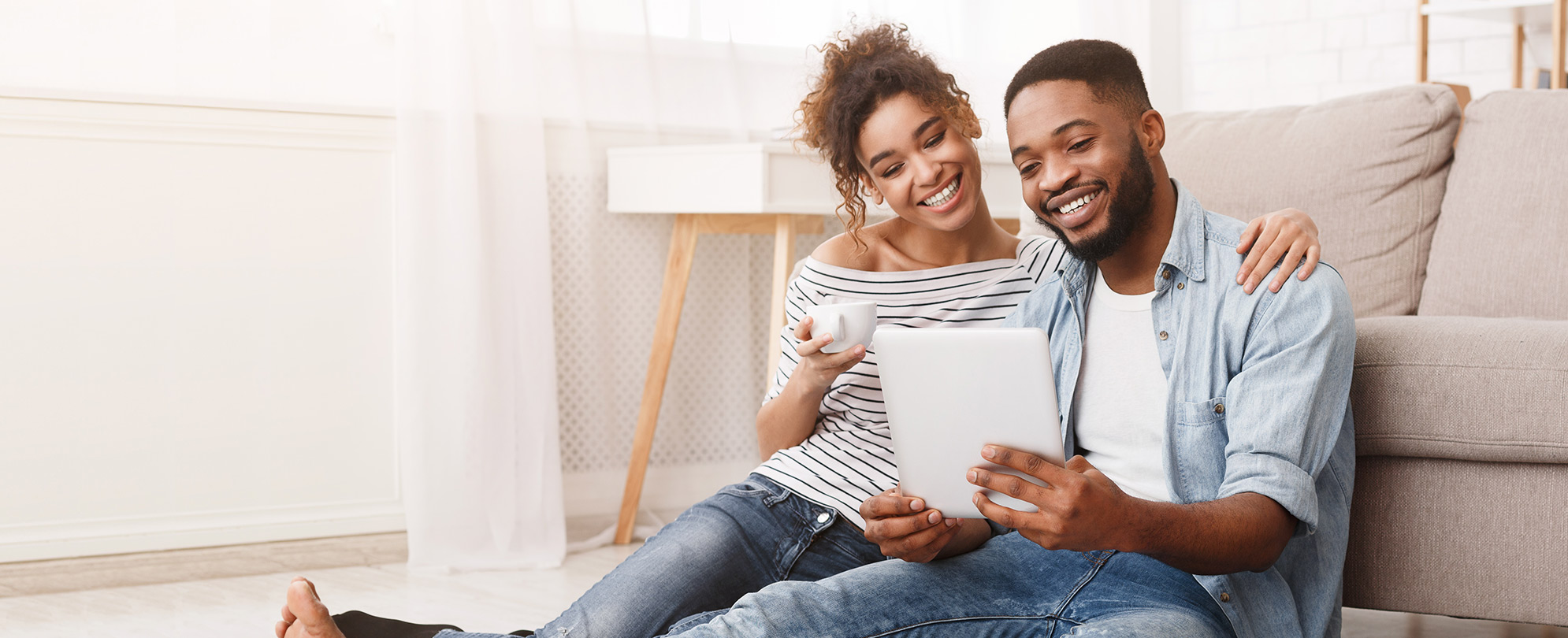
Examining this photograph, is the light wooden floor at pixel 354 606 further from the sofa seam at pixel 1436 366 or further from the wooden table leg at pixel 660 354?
the sofa seam at pixel 1436 366

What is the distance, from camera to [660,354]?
2.40m

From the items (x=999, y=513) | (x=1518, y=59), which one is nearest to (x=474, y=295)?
(x=999, y=513)

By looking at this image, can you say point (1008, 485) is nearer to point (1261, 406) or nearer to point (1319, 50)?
point (1261, 406)

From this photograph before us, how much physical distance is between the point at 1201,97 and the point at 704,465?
1787mm

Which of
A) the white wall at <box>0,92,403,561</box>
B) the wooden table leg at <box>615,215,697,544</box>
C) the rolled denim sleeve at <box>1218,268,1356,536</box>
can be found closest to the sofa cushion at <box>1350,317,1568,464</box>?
the rolled denim sleeve at <box>1218,268,1356,536</box>

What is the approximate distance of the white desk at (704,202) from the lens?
2201 mm

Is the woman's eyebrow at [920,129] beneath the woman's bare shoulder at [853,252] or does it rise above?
above

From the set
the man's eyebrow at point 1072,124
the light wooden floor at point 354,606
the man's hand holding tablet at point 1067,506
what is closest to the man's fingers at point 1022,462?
the man's hand holding tablet at point 1067,506

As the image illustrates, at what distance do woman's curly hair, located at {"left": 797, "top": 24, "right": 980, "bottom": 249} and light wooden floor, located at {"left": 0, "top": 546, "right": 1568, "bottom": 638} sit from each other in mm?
895

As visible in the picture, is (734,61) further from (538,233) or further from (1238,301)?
(1238,301)

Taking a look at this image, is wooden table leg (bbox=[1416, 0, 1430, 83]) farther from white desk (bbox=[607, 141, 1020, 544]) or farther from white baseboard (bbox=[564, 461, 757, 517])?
white baseboard (bbox=[564, 461, 757, 517])

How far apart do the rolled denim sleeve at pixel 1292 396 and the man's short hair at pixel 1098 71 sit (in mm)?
248

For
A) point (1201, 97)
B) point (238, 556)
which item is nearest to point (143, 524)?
point (238, 556)

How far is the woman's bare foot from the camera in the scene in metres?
1.19
